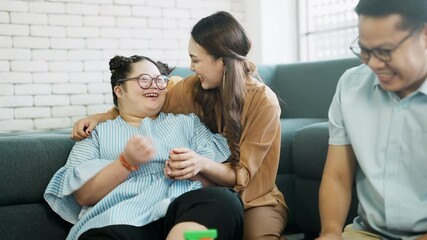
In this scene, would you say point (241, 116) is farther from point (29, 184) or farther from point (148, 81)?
point (29, 184)

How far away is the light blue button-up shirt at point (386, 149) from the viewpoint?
1231mm

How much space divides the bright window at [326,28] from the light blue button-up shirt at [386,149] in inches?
93.1

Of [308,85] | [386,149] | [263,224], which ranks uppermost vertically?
[308,85]

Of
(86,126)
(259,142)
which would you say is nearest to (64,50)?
(86,126)

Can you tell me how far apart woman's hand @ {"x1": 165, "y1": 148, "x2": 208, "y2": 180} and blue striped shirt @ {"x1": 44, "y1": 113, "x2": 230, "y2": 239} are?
0.08 m

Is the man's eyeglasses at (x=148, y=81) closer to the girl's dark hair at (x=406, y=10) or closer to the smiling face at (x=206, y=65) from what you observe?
the smiling face at (x=206, y=65)

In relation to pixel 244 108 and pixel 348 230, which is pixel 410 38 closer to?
pixel 348 230

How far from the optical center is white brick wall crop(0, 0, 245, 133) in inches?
113

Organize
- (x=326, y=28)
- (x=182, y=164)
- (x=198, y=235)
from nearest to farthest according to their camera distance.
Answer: (x=198, y=235) < (x=182, y=164) < (x=326, y=28)

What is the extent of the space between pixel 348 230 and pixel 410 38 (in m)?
0.53

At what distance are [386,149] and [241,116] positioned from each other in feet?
2.07

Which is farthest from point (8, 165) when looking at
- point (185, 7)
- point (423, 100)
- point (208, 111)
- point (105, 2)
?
point (185, 7)

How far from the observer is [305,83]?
3.07 m

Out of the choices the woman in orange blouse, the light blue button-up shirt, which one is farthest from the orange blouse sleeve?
the light blue button-up shirt
